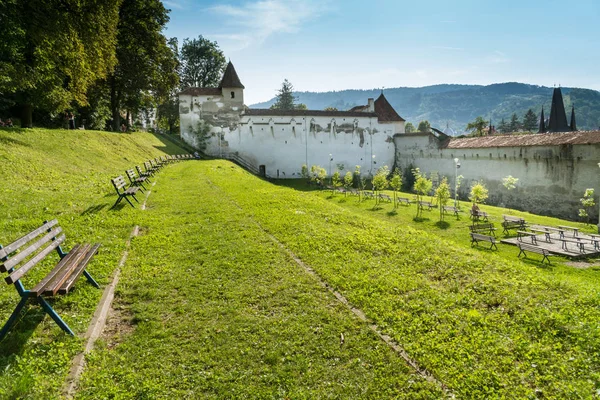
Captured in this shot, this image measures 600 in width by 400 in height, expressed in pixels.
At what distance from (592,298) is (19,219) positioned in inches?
439

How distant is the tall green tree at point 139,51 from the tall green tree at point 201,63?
24.5 m

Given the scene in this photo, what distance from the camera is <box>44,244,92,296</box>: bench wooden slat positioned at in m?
4.02

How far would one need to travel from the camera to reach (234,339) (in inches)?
174

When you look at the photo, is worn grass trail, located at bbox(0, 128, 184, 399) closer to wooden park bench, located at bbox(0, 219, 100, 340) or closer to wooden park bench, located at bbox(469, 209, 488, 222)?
wooden park bench, located at bbox(0, 219, 100, 340)

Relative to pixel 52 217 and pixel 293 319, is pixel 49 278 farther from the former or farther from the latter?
pixel 52 217

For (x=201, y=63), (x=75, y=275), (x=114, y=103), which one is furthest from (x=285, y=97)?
(x=75, y=275)

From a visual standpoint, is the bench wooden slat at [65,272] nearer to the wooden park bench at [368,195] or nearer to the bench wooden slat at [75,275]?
the bench wooden slat at [75,275]

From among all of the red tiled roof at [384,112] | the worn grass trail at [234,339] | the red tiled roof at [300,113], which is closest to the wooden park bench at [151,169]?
the worn grass trail at [234,339]

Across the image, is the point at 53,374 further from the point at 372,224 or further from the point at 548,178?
the point at 548,178

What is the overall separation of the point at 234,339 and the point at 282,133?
38.3 meters

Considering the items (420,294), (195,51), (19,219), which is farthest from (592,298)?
(195,51)

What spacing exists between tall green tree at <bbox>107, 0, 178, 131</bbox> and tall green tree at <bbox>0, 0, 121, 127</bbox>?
979 cm

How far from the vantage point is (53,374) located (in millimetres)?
3518

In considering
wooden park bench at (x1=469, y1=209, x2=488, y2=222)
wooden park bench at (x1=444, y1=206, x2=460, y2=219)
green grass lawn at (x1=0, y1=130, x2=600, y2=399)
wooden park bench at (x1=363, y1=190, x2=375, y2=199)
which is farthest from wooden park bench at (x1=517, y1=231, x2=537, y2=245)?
wooden park bench at (x1=363, y1=190, x2=375, y2=199)
